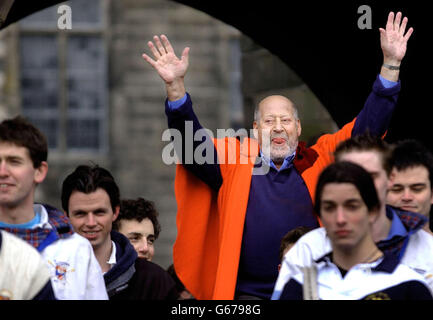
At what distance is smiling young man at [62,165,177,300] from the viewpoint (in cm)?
479

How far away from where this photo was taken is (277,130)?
17.1 ft

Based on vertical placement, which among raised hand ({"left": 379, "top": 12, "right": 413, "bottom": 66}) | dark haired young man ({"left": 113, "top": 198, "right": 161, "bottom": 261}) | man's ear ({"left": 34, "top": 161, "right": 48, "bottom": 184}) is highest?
raised hand ({"left": 379, "top": 12, "right": 413, "bottom": 66})

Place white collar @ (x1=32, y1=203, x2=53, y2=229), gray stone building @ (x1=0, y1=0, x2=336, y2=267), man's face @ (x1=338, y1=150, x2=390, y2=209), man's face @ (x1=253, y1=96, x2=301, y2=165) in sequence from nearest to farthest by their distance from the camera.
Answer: man's face @ (x1=338, y1=150, x2=390, y2=209) < white collar @ (x1=32, y1=203, x2=53, y2=229) < man's face @ (x1=253, y1=96, x2=301, y2=165) < gray stone building @ (x1=0, y1=0, x2=336, y2=267)

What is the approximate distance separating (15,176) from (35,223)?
0.19 meters

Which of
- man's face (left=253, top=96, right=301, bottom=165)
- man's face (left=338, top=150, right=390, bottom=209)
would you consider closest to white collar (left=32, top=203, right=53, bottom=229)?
man's face (left=338, top=150, right=390, bottom=209)

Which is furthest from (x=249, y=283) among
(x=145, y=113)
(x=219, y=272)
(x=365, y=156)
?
(x=145, y=113)

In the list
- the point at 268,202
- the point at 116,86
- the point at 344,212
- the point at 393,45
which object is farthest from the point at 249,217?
the point at 116,86

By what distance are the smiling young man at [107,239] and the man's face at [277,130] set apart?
0.76 m

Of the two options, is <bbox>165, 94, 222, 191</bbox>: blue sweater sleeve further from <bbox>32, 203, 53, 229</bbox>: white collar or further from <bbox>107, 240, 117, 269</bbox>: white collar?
<bbox>32, 203, 53, 229</bbox>: white collar

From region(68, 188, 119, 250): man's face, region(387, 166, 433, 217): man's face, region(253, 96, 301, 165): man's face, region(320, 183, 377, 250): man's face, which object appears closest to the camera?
region(320, 183, 377, 250): man's face

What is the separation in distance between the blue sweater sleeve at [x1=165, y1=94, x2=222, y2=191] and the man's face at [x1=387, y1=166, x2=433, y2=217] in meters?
A: 0.89

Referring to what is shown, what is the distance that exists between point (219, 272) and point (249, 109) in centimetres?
422

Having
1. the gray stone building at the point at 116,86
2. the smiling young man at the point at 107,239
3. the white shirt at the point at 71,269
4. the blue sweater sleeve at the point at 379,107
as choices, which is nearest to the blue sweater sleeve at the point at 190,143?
the smiling young man at the point at 107,239

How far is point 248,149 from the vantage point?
540cm
